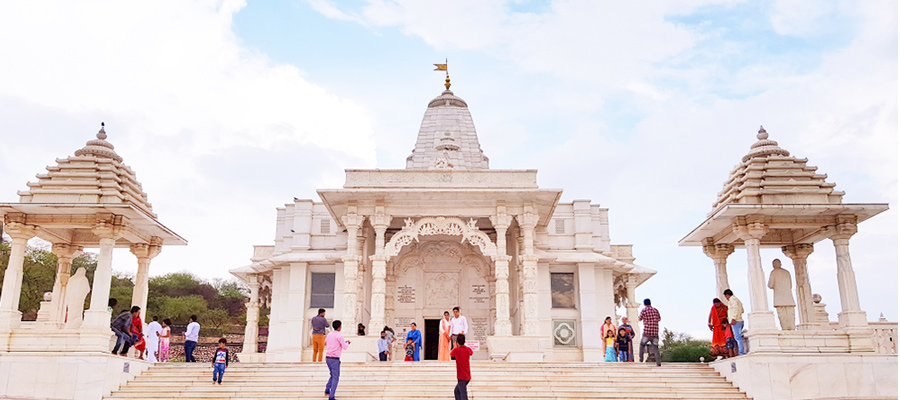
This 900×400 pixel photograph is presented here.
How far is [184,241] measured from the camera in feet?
57.2

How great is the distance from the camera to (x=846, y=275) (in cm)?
1379

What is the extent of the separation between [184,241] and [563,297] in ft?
38.8

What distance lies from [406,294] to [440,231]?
3.91m

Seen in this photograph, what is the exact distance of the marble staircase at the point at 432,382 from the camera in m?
12.3

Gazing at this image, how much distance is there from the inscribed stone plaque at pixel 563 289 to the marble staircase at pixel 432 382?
319 inches

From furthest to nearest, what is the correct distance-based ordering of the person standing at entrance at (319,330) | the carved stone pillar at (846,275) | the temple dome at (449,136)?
the temple dome at (449,136)
the person standing at entrance at (319,330)
the carved stone pillar at (846,275)

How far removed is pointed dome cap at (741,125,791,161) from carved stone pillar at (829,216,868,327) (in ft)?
6.22

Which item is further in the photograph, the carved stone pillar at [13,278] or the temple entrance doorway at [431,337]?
the temple entrance doorway at [431,337]

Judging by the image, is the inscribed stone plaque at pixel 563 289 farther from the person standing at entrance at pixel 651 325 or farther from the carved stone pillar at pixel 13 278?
the carved stone pillar at pixel 13 278

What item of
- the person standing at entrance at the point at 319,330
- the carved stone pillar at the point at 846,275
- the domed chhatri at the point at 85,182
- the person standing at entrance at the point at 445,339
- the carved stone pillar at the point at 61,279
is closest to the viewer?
the carved stone pillar at the point at 846,275

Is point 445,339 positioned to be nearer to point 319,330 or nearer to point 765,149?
point 319,330

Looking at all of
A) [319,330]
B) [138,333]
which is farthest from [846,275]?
[138,333]

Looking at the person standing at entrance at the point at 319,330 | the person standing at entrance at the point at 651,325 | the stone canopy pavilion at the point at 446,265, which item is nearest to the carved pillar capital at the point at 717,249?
the person standing at entrance at the point at 651,325

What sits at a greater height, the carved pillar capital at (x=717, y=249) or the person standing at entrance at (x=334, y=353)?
the carved pillar capital at (x=717, y=249)
